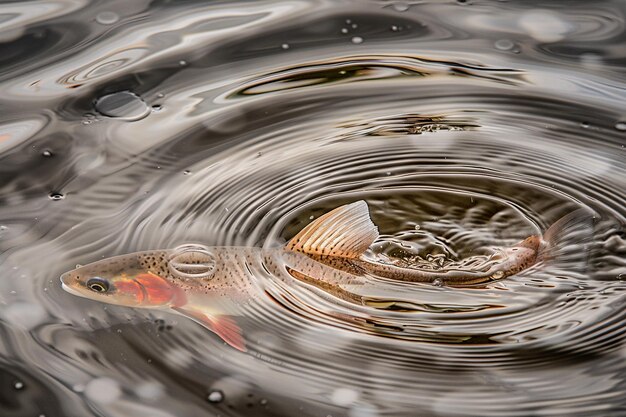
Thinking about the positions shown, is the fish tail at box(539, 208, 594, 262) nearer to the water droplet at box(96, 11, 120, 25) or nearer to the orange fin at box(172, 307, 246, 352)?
the orange fin at box(172, 307, 246, 352)

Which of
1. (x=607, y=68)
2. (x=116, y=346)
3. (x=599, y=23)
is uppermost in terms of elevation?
(x=599, y=23)

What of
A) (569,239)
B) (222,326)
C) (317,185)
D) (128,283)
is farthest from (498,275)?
(128,283)

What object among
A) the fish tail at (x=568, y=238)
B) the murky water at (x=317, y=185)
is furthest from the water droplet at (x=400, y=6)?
the fish tail at (x=568, y=238)

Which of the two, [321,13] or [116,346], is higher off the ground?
[321,13]

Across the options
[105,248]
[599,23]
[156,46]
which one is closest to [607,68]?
[599,23]

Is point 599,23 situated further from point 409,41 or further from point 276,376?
point 276,376

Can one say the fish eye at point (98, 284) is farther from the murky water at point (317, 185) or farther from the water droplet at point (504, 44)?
the water droplet at point (504, 44)

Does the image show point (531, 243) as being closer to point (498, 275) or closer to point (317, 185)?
point (498, 275)
